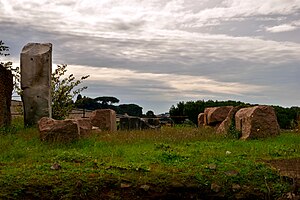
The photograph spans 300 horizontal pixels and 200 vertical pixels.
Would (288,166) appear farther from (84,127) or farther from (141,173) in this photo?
(84,127)

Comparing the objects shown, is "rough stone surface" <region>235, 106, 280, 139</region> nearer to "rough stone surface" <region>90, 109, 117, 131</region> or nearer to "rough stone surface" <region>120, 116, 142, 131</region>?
"rough stone surface" <region>90, 109, 117, 131</region>

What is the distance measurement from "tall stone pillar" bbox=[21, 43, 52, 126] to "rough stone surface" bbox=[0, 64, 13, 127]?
1.14 metres

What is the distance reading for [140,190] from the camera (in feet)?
28.3

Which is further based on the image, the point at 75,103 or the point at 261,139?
the point at 75,103

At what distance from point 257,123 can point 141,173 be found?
6.24 meters

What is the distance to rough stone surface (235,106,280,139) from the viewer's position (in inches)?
564

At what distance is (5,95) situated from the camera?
51.0ft

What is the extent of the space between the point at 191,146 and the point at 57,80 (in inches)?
406

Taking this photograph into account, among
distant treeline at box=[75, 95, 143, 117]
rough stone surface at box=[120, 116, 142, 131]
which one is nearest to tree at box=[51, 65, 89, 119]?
rough stone surface at box=[120, 116, 142, 131]

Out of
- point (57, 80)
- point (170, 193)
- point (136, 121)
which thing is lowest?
point (170, 193)

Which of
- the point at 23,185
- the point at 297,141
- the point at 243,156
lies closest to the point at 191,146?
the point at 243,156

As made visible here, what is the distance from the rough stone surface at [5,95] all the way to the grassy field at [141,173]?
3.53m

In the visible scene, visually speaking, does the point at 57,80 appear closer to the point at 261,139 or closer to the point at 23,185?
the point at 261,139

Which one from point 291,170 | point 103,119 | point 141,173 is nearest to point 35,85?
point 103,119
